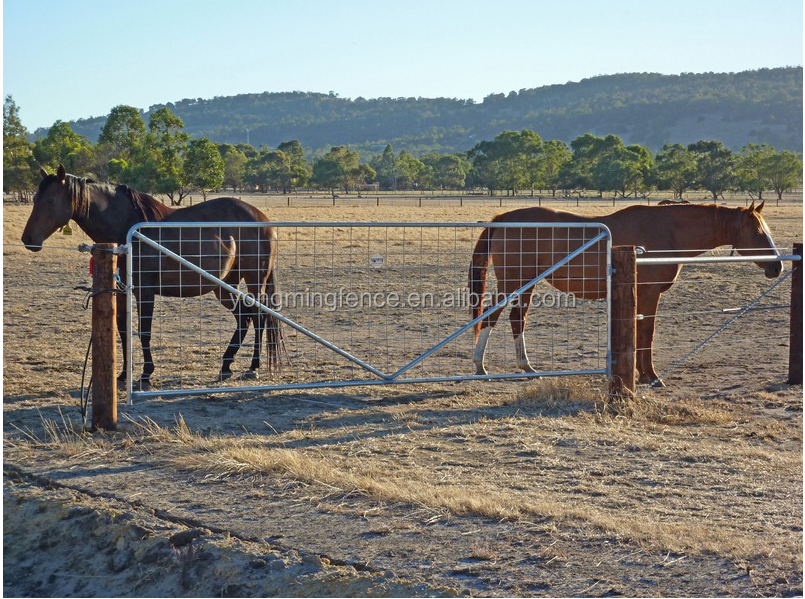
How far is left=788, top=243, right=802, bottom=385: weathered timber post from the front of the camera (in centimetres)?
815

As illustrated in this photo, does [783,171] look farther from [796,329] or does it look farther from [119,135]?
[796,329]

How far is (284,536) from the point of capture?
4430mm

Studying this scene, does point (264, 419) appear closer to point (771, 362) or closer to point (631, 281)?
point (631, 281)

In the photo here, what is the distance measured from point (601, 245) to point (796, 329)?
Answer: 1.93 m

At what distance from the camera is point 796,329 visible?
8.22 metres

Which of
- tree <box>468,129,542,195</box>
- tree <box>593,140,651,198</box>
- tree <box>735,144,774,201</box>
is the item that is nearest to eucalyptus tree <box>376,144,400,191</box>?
tree <box>468,129,542,195</box>

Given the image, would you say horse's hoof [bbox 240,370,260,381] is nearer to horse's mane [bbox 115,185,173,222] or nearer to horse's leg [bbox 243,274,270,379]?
horse's leg [bbox 243,274,270,379]

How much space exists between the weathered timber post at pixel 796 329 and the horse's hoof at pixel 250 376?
4.92 metres

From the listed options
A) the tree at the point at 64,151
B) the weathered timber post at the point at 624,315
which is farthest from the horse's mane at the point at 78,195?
the tree at the point at 64,151

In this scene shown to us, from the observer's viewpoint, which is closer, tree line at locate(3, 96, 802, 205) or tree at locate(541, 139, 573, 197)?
tree line at locate(3, 96, 802, 205)

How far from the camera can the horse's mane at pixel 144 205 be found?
27.2ft

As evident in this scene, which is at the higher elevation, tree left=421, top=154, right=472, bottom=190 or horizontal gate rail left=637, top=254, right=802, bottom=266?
tree left=421, top=154, right=472, bottom=190

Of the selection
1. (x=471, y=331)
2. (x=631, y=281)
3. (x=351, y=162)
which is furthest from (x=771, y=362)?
(x=351, y=162)

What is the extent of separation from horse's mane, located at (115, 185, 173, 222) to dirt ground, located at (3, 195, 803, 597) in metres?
1.66
